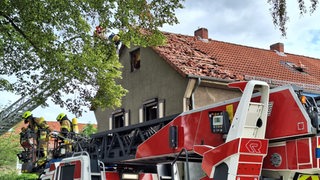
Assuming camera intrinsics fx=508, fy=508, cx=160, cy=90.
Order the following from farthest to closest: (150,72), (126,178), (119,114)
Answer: (119,114) < (150,72) < (126,178)

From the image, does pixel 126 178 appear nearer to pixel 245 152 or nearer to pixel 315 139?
pixel 245 152

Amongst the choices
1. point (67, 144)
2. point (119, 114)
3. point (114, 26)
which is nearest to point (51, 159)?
point (67, 144)

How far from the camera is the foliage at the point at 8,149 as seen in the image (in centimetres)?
3325

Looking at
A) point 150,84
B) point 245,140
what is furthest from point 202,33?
point 245,140

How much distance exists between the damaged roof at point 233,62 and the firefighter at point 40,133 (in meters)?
6.22

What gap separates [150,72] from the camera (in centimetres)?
1964

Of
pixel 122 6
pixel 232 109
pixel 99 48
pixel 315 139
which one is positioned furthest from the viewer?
pixel 99 48

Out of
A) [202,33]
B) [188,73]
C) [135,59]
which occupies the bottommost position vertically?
[188,73]

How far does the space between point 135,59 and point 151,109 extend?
3.00 m

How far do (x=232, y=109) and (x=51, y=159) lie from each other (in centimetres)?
524

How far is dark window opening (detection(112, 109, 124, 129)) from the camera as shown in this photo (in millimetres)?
20950

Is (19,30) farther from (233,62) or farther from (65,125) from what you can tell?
(233,62)

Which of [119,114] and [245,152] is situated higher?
[119,114]

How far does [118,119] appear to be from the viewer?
21.3 meters
